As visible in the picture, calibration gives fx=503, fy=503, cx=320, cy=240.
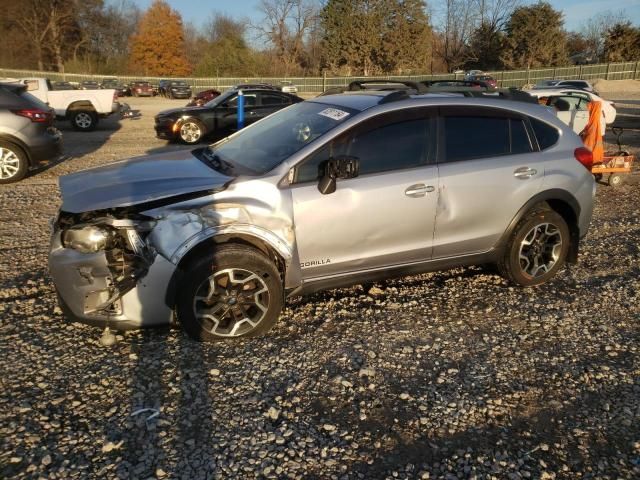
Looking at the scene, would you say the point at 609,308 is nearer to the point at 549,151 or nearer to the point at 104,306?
the point at 549,151

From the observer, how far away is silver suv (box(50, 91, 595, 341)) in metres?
3.33

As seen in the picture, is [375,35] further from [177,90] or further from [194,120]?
[194,120]

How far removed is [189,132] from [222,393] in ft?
37.8

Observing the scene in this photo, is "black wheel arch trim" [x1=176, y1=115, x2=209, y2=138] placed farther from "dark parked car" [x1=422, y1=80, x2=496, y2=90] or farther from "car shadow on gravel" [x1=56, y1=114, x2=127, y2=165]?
"dark parked car" [x1=422, y1=80, x2=496, y2=90]

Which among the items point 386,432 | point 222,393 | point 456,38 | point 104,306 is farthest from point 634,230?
point 456,38

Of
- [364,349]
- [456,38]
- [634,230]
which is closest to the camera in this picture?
[364,349]

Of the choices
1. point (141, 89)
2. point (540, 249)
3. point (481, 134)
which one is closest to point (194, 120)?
point (481, 134)

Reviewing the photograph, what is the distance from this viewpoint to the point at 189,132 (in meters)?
13.5

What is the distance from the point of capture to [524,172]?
4.26 meters

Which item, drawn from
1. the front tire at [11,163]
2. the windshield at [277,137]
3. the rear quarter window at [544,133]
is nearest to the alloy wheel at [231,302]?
the windshield at [277,137]

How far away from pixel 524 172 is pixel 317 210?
191cm

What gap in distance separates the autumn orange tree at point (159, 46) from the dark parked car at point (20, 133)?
59.4m

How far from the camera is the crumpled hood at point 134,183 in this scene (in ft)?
11.0

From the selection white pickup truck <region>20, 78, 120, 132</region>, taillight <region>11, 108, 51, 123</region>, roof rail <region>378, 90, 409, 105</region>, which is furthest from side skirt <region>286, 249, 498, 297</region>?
white pickup truck <region>20, 78, 120, 132</region>
